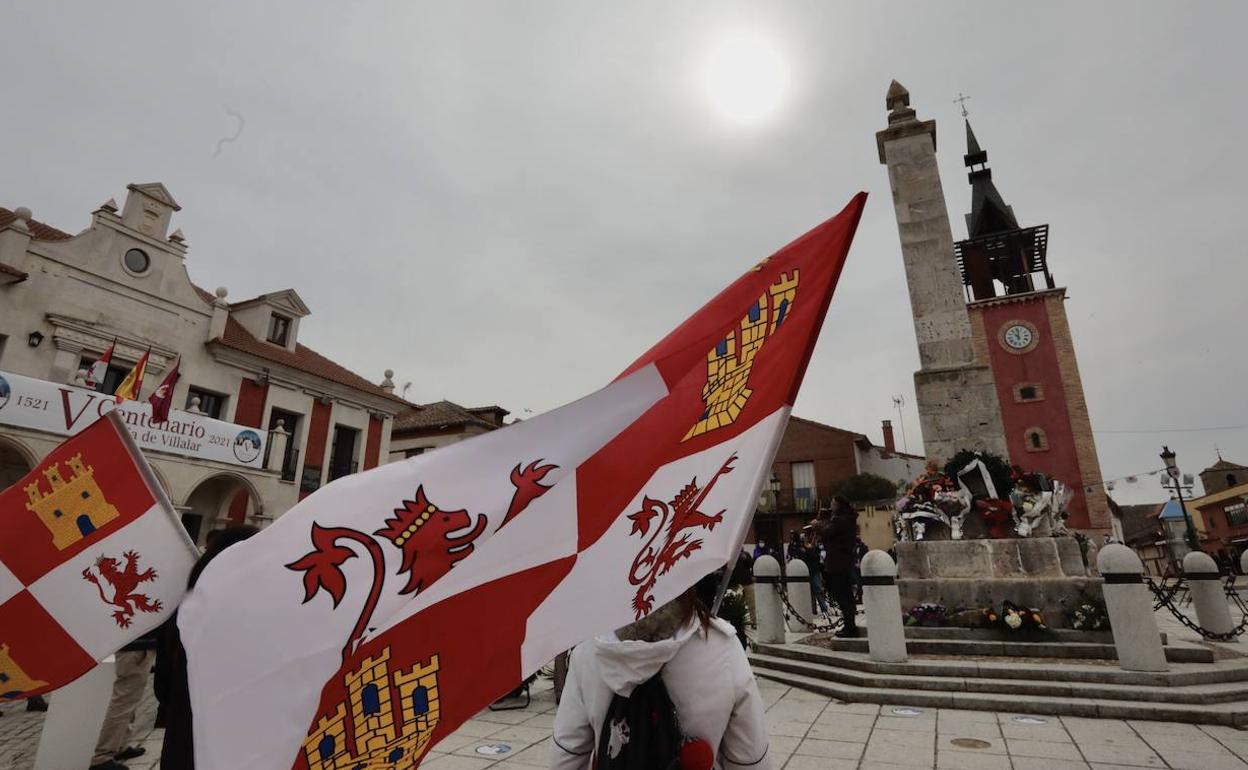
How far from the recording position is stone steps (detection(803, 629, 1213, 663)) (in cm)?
705

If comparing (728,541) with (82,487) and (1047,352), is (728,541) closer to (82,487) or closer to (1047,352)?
(82,487)

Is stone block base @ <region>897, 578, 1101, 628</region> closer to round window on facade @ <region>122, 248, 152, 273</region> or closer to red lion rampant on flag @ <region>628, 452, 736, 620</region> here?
red lion rampant on flag @ <region>628, 452, 736, 620</region>

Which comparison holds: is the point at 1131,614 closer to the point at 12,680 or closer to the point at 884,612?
the point at 884,612

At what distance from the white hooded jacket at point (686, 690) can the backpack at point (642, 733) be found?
30 millimetres

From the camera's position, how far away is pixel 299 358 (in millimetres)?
23266

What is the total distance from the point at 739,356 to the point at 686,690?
1.22 meters

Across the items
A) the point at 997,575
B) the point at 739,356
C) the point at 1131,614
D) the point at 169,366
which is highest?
the point at 169,366

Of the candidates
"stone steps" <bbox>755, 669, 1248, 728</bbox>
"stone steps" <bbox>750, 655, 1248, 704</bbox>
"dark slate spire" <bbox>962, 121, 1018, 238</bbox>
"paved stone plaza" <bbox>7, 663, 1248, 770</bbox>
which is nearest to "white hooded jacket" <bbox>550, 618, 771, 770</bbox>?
"paved stone plaza" <bbox>7, 663, 1248, 770</bbox>

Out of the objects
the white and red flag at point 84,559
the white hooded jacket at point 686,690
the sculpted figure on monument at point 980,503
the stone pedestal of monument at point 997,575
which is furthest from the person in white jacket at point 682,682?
the sculpted figure on monument at point 980,503

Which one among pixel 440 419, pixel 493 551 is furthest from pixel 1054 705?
pixel 440 419

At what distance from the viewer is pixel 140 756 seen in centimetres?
548

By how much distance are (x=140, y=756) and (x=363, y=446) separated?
64.2ft

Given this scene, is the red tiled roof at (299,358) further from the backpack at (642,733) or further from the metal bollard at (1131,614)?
the metal bollard at (1131,614)

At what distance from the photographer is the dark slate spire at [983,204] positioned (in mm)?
40438
